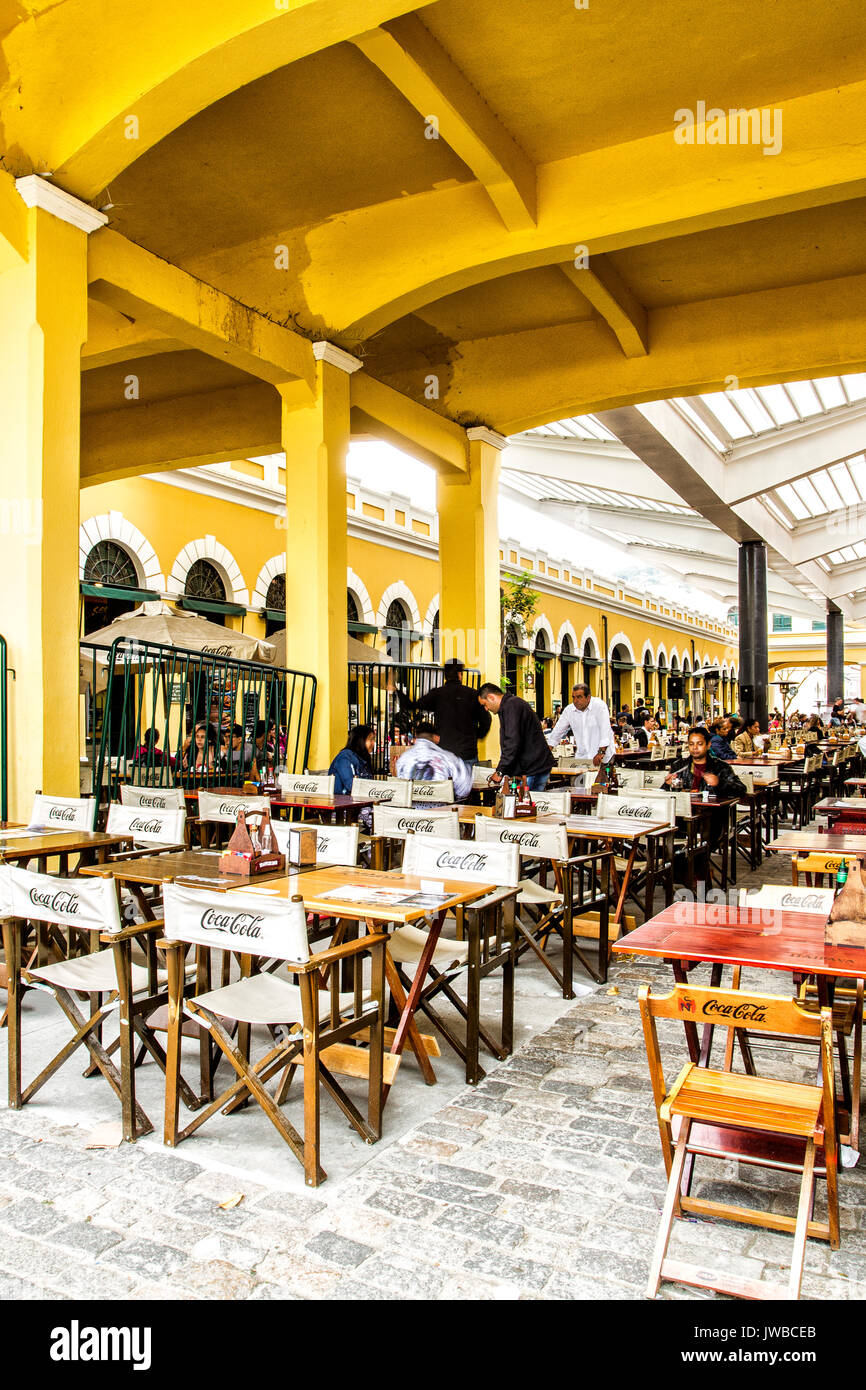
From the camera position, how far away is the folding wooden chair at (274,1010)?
273cm

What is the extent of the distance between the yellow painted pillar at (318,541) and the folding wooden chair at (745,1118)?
540cm

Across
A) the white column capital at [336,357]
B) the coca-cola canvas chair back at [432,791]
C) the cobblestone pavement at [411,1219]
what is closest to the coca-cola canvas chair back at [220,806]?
the coca-cola canvas chair back at [432,791]

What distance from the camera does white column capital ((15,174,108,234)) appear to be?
17.1ft

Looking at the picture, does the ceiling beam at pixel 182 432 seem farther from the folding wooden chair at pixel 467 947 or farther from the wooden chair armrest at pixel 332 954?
the wooden chair armrest at pixel 332 954

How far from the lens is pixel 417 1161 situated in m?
2.88

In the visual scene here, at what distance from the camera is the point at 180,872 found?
3.73 m

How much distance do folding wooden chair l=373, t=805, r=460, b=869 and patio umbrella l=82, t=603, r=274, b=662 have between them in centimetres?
477

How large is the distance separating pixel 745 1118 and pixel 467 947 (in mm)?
1521

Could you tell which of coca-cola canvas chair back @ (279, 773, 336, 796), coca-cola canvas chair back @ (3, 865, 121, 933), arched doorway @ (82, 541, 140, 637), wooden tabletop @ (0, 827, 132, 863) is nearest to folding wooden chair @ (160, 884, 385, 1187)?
coca-cola canvas chair back @ (3, 865, 121, 933)

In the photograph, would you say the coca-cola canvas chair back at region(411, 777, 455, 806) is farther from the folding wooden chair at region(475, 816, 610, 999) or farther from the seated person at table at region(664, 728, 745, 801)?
the folding wooden chair at region(475, 816, 610, 999)

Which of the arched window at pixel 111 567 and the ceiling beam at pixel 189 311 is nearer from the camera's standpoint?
the ceiling beam at pixel 189 311

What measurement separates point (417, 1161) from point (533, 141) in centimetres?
624
